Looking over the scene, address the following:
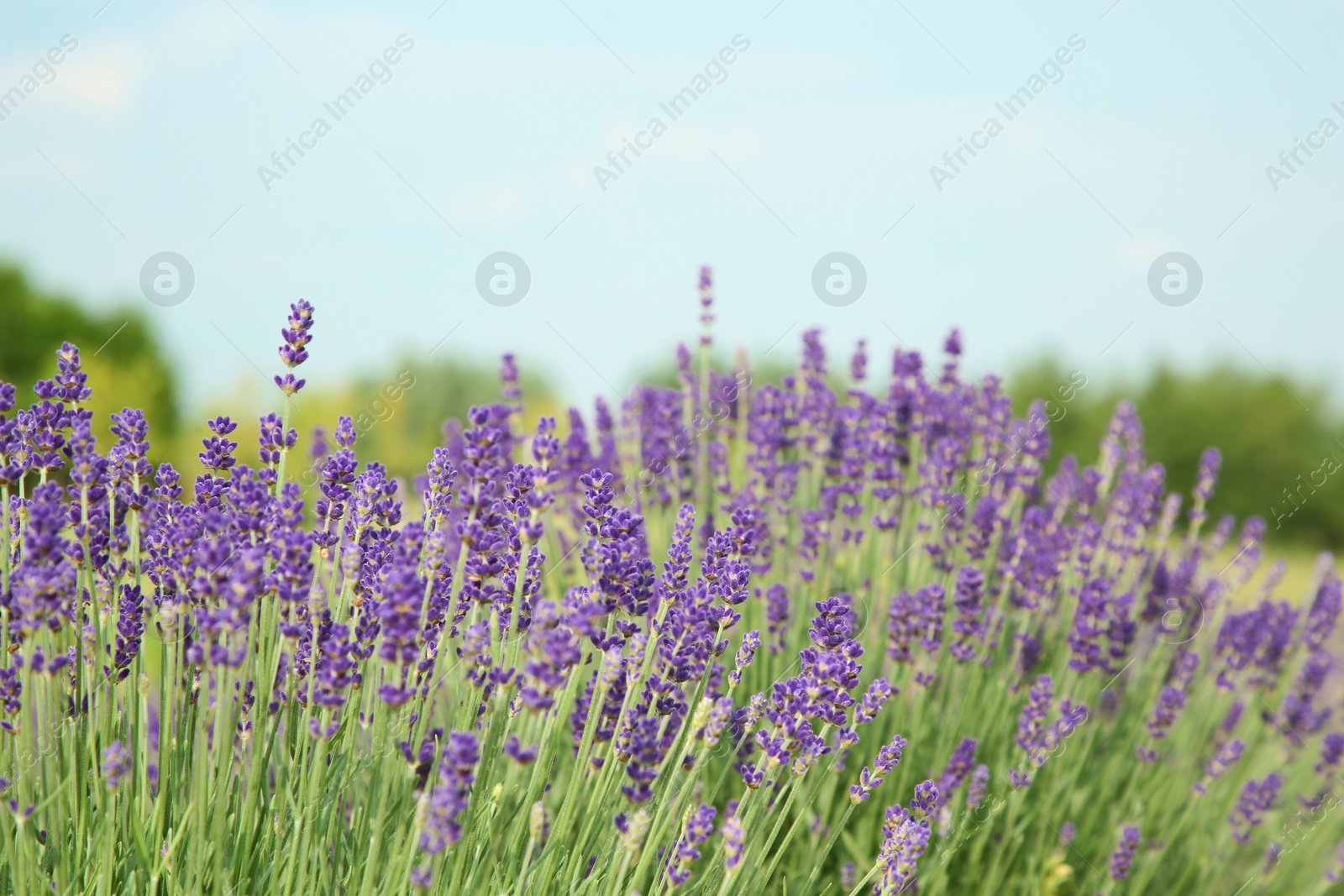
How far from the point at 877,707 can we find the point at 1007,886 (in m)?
1.98

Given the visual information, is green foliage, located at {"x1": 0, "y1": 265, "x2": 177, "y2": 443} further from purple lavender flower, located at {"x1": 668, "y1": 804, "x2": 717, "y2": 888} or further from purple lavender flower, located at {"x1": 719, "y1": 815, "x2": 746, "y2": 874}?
purple lavender flower, located at {"x1": 719, "y1": 815, "x2": 746, "y2": 874}

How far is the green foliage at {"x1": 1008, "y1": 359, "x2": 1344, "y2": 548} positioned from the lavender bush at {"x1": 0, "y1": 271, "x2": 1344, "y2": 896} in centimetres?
1587

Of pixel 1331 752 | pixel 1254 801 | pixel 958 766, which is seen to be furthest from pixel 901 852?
pixel 1331 752

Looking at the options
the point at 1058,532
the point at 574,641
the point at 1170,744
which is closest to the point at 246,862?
the point at 574,641

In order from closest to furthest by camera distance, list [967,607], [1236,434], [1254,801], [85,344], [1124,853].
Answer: [967,607] → [1124,853] → [1254,801] → [85,344] → [1236,434]

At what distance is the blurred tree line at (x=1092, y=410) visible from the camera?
55.8 ft

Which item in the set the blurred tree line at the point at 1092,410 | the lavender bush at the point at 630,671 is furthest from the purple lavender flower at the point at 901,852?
the blurred tree line at the point at 1092,410

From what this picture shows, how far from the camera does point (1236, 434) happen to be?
20.0 metres

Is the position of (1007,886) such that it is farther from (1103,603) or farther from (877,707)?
(877,707)

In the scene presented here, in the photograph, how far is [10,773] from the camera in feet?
6.91

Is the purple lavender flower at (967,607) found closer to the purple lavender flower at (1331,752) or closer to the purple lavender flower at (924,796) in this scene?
the purple lavender flower at (924,796)

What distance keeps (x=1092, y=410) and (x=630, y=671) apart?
68.7 ft

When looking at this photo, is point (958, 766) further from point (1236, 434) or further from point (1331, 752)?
point (1236, 434)

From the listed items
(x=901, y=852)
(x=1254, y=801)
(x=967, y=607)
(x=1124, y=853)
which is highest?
(x=1254, y=801)
